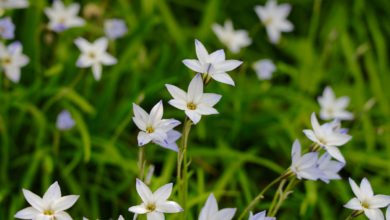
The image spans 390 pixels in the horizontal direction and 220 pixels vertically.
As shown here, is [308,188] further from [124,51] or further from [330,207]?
[124,51]

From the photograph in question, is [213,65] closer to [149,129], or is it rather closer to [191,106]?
[191,106]

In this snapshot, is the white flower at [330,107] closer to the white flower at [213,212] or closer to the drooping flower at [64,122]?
the drooping flower at [64,122]

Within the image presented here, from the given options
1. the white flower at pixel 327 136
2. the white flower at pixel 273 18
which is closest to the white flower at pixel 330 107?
the white flower at pixel 273 18

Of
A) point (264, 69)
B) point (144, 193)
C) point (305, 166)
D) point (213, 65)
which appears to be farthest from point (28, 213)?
point (264, 69)

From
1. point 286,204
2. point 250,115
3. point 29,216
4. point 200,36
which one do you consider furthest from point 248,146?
point 29,216

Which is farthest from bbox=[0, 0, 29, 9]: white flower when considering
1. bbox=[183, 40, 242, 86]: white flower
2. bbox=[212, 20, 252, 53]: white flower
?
bbox=[183, 40, 242, 86]: white flower

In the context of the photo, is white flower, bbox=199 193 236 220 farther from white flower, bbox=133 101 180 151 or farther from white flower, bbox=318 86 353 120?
white flower, bbox=318 86 353 120
